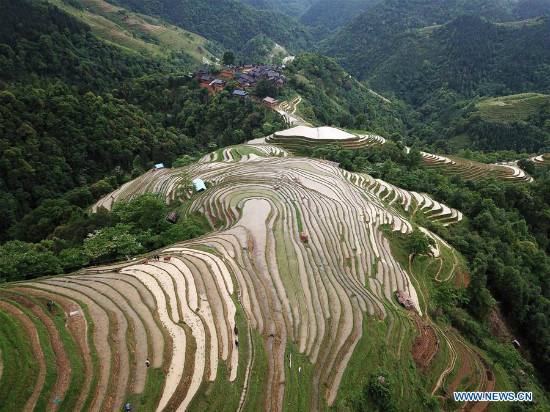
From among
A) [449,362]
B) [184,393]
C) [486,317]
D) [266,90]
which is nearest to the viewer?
[184,393]

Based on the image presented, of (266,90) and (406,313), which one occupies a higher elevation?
(266,90)

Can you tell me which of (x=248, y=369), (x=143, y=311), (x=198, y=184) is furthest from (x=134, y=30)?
(x=248, y=369)

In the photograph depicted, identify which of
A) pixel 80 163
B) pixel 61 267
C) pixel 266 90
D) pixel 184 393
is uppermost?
pixel 266 90

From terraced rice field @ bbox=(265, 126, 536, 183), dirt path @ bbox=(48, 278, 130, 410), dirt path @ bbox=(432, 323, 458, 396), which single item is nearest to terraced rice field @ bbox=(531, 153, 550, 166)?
terraced rice field @ bbox=(265, 126, 536, 183)

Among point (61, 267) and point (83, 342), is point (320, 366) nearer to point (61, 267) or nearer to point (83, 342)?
point (83, 342)

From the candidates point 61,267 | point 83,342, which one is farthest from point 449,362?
point 61,267

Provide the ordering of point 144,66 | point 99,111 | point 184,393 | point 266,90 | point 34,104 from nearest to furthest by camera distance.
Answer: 1. point 184,393
2. point 34,104
3. point 99,111
4. point 266,90
5. point 144,66

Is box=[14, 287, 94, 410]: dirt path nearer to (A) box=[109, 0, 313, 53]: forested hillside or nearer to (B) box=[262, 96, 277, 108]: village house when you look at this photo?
(B) box=[262, 96, 277, 108]: village house
